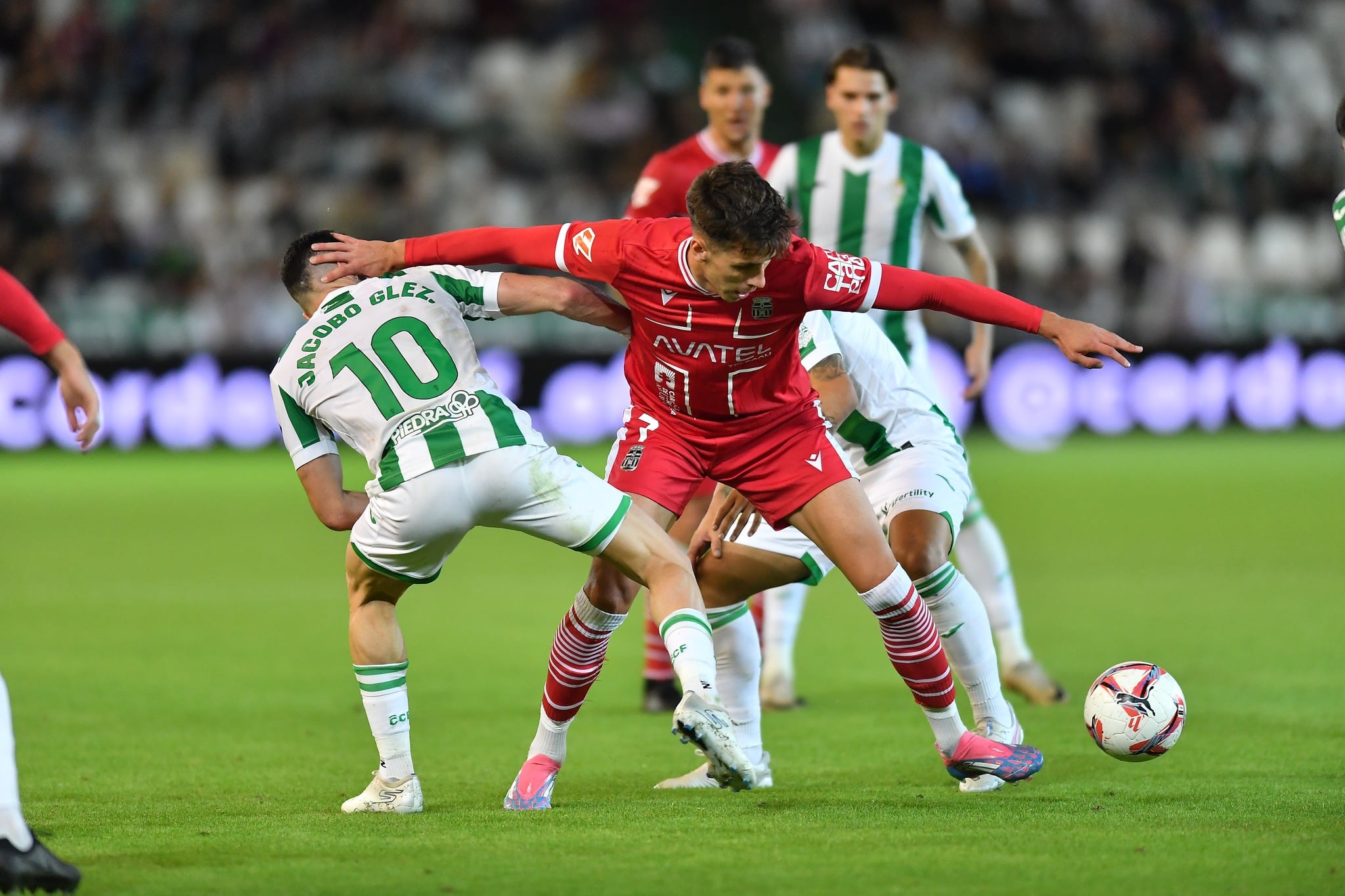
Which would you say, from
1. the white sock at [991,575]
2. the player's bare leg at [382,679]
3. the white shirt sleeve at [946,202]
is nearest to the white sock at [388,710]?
the player's bare leg at [382,679]

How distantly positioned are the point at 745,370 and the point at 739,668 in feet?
3.34

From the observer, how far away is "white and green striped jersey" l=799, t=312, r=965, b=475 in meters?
5.34

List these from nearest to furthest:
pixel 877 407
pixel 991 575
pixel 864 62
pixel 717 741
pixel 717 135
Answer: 1. pixel 717 741
2. pixel 877 407
3. pixel 991 575
4. pixel 864 62
5. pixel 717 135

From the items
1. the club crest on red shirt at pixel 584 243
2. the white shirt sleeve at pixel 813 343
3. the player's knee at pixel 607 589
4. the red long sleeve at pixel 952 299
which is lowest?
the player's knee at pixel 607 589

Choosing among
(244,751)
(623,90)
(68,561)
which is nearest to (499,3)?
(623,90)

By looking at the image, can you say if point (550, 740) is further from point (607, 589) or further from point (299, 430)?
point (299, 430)

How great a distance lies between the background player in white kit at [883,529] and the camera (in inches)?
201

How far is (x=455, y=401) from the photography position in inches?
179

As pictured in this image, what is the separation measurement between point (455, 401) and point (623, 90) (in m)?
15.4

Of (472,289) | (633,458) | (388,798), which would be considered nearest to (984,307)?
(633,458)

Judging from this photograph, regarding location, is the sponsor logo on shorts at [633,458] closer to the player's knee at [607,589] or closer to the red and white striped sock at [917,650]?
the player's knee at [607,589]

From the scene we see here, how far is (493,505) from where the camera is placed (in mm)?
4492

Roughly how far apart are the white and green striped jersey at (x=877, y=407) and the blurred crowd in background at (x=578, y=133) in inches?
452

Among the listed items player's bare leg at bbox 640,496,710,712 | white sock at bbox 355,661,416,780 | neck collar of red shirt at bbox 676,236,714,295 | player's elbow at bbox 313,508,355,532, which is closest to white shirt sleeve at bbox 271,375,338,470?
player's elbow at bbox 313,508,355,532
